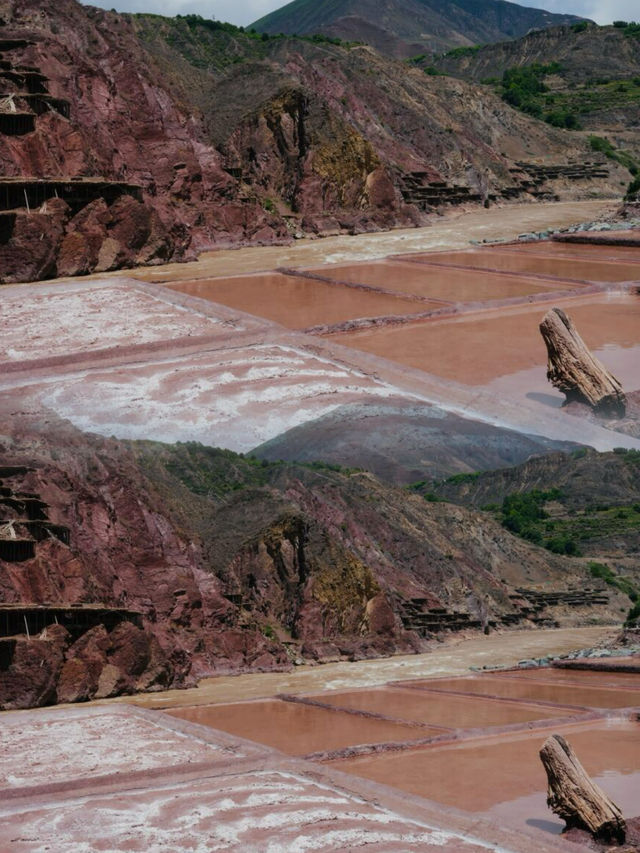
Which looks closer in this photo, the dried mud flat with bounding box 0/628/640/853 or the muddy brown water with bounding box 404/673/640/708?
the dried mud flat with bounding box 0/628/640/853

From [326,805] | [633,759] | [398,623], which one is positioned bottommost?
[398,623]

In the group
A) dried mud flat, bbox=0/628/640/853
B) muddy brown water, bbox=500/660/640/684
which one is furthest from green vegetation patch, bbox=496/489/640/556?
dried mud flat, bbox=0/628/640/853

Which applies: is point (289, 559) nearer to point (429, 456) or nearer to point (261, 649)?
point (261, 649)

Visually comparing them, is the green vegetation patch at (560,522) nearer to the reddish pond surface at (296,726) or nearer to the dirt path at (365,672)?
the dirt path at (365,672)

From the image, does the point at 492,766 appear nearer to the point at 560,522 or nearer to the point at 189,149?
the point at 189,149

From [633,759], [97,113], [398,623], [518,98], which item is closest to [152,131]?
[97,113]

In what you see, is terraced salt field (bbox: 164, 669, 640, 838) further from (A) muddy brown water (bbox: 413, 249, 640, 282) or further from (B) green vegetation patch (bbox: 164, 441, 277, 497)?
(B) green vegetation patch (bbox: 164, 441, 277, 497)

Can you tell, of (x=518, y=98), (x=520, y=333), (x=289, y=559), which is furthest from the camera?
(x=518, y=98)

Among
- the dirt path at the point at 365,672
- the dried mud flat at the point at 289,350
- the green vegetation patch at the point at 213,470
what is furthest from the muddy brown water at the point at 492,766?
the green vegetation patch at the point at 213,470
